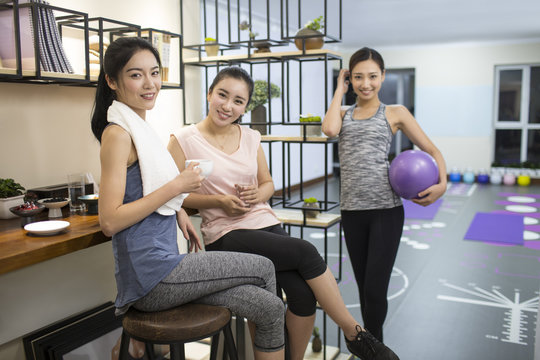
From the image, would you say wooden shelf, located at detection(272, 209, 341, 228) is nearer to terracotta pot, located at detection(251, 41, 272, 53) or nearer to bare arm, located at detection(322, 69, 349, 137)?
bare arm, located at detection(322, 69, 349, 137)

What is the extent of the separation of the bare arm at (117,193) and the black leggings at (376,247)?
3.42ft

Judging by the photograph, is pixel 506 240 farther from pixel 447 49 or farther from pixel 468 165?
pixel 447 49

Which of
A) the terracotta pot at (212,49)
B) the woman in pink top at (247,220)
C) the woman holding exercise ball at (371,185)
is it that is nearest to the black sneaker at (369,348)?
the woman in pink top at (247,220)

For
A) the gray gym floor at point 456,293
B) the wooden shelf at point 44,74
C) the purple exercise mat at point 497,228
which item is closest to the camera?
the wooden shelf at point 44,74

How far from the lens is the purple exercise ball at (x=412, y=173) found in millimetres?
2033

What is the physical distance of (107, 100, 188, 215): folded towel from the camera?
1.38 m

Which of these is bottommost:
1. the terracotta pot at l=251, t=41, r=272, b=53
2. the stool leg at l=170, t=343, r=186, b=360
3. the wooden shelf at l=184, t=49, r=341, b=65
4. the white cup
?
the stool leg at l=170, t=343, r=186, b=360

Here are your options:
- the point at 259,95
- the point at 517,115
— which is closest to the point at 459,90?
the point at 517,115

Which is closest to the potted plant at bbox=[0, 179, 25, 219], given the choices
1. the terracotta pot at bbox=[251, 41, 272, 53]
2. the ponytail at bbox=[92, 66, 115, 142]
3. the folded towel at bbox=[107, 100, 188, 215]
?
the ponytail at bbox=[92, 66, 115, 142]

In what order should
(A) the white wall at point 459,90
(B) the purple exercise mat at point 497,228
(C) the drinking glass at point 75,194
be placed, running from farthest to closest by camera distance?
(A) the white wall at point 459,90, (B) the purple exercise mat at point 497,228, (C) the drinking glass at point 75,194

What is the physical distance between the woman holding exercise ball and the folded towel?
37.3 inches

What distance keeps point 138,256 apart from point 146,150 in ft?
0.96

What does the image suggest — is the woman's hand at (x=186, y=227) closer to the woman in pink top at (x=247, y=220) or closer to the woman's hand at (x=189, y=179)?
the woman in pink top at (x=247, y=220)

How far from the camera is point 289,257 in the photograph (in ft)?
5.57
